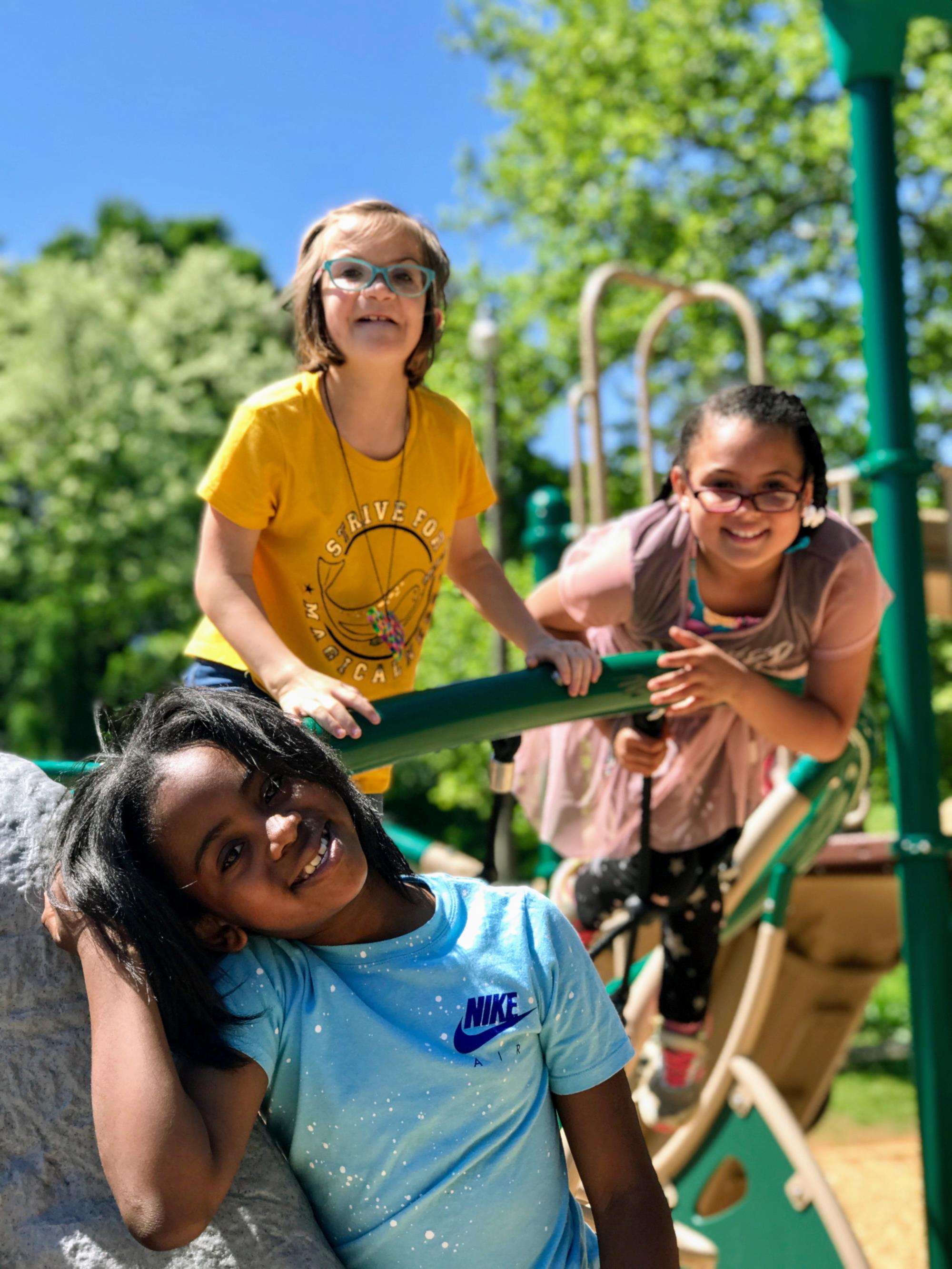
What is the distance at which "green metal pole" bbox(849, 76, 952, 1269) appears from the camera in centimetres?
268

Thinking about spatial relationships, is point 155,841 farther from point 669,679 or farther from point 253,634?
point 669,679

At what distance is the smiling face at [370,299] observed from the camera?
1.95 meters

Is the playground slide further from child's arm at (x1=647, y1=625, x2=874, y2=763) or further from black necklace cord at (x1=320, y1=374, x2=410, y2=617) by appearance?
black necklace cord at (x1=320, y1=374, x2=410, y2=617)

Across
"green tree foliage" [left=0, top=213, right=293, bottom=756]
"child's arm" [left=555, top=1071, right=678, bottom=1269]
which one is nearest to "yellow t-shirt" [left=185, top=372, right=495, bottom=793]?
"child's arm" [left=555, top=1071, right=678, bottom=1269]

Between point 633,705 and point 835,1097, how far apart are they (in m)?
9.80

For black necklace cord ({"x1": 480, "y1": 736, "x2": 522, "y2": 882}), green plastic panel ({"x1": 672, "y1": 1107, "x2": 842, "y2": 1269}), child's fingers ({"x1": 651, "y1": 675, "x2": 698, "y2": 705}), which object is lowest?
green plastic panel ({"x1": 672, "y1": 1107, "x2": 842, "y2": 1269})

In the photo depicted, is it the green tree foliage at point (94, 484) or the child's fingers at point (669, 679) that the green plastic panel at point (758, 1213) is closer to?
the child's fingers at point (669, 679)

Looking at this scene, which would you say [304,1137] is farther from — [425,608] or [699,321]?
[699,321]

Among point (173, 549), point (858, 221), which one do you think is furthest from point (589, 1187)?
point (173, 549)

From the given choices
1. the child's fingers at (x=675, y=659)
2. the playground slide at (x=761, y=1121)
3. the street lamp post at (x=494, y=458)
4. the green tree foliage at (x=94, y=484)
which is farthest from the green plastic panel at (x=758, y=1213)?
the green tree foliage at (x=94, y=484)

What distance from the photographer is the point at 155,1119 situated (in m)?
1.00

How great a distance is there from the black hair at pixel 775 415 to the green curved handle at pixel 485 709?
37 cm

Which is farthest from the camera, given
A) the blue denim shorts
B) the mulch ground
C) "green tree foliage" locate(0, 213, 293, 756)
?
"green tree foliage" locate(0, 213, 293, 756)

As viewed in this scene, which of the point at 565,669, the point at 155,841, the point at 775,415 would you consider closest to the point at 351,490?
the point at 565,669
